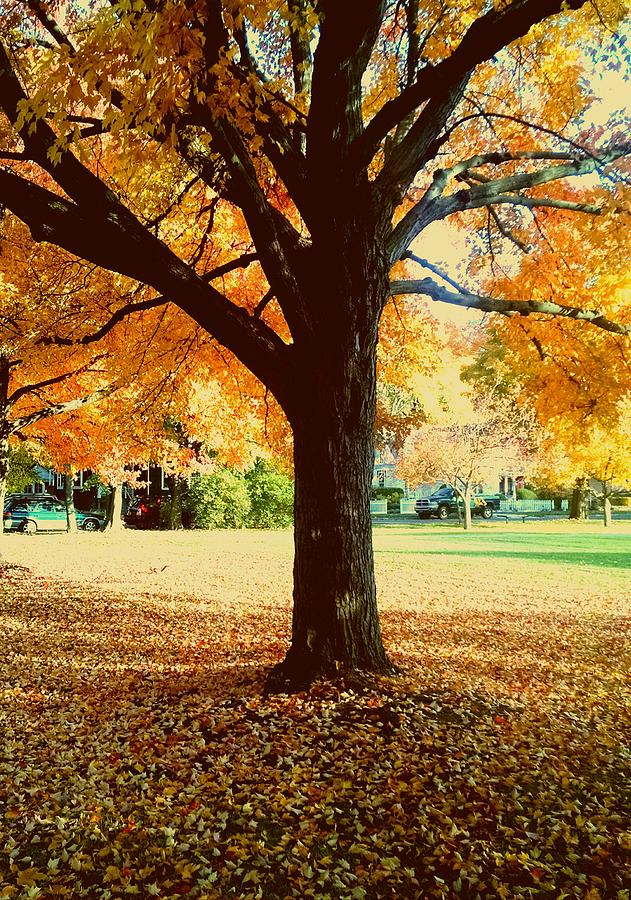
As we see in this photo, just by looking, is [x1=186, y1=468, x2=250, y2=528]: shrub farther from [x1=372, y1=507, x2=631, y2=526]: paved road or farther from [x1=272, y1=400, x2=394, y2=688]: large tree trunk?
[x1=272, y1=400, x2=394, y2=688]: large tree trunk

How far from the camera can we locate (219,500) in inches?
1139

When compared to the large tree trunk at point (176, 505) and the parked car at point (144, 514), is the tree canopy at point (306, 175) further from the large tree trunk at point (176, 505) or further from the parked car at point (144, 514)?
the parked car at point (144, 514)

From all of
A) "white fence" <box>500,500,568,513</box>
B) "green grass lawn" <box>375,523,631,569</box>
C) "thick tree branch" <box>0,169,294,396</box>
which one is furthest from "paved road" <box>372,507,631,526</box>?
"thick tree branch" <box>0,169,294,396</box>

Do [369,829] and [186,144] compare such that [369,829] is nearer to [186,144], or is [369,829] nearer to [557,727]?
[557,727]

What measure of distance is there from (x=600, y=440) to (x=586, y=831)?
20.6 metres

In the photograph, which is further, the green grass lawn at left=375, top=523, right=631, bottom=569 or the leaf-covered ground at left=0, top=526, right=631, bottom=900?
the green grass lawn at left=375, top=523, right=631, bottom=569

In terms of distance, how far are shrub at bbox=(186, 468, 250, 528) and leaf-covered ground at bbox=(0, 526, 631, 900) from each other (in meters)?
20.2

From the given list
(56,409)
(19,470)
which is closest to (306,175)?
(56,409)

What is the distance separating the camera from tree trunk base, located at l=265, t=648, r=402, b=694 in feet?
16.3

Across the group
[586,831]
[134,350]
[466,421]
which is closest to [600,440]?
[466,421]

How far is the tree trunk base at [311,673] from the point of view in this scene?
4.97 meters

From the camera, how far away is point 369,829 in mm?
3387

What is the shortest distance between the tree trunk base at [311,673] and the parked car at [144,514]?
86.0 feet

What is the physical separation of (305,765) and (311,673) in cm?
101
